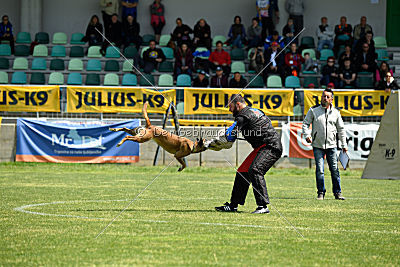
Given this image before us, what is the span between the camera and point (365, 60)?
1053 inches

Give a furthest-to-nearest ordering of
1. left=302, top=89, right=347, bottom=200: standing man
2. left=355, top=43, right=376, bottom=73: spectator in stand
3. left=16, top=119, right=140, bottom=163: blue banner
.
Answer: left=355, top=43, right=376, bottom=73: spectator in stand, left=16, top=119, right=140, bottom=163: blue banner, left=302, top=89, right=347, bottom=200: standing man

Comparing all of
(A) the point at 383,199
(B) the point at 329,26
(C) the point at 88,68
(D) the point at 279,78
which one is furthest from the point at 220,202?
(B) the point at 329,26

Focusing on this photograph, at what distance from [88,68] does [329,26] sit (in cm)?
1067

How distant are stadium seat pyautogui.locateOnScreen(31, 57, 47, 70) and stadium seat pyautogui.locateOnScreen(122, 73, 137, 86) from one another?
402cm

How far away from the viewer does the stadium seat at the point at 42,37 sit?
29391mm

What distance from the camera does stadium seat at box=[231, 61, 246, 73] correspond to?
1059 inches

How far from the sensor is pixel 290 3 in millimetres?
30125

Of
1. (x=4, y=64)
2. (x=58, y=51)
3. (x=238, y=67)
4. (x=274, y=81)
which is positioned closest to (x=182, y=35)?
(x=238, y=67)

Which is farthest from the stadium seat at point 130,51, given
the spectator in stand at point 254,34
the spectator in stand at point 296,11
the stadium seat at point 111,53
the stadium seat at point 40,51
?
the spectator in stand at point 296,11

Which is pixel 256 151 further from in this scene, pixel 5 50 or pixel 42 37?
pixel 42 37

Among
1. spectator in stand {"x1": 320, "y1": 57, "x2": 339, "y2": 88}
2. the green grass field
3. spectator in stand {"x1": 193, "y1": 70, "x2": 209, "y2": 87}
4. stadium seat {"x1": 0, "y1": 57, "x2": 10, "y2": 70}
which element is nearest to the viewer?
the green grass field

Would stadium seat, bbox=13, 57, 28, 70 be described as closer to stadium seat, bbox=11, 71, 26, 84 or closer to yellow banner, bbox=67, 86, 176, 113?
stadium seat, bbox=11, 71, 26, 84

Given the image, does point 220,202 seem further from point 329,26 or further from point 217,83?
point 329,26

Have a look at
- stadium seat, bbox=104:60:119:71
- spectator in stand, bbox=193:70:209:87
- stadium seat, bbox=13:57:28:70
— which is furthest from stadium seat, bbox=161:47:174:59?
stadium seat, bbox=13:57:28:70
